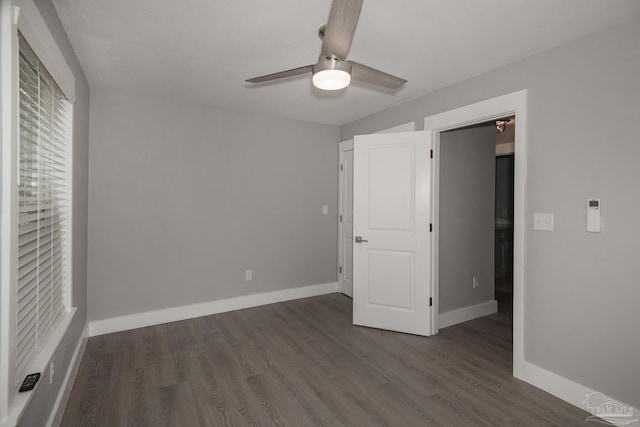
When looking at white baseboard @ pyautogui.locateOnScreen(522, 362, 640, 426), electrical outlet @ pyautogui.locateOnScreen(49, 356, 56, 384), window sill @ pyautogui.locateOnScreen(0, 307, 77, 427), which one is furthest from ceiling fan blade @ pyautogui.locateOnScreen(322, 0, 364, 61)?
white baseboard @ pyautogui.locateOnScreen(522, 362, 640, 426)

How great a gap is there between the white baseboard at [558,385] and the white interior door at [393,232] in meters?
0.94

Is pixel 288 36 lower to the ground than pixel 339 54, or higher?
higher

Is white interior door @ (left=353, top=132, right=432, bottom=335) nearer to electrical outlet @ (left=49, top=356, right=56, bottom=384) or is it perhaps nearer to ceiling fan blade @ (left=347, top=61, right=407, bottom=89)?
ceiling fan blade @ (left=347, top=61, right=407, bottom=89)

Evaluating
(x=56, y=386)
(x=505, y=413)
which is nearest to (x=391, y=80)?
(x=505, y=413)

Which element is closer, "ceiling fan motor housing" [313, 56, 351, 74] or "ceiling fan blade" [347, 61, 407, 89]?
"ceiling fan motor housing" [313, 56, 351, 74]

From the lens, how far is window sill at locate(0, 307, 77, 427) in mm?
1216

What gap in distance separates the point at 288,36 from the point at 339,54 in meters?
0.67

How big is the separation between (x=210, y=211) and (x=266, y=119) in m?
1.37

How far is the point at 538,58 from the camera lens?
2.32 meters

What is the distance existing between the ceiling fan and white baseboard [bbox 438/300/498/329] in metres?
2.55

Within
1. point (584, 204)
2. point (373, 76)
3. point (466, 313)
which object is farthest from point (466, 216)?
point (373, 76)

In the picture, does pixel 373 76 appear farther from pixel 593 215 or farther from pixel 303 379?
pixel 303 379

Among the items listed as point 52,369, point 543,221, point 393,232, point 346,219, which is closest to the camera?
point 52,369

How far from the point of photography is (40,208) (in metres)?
1.71
